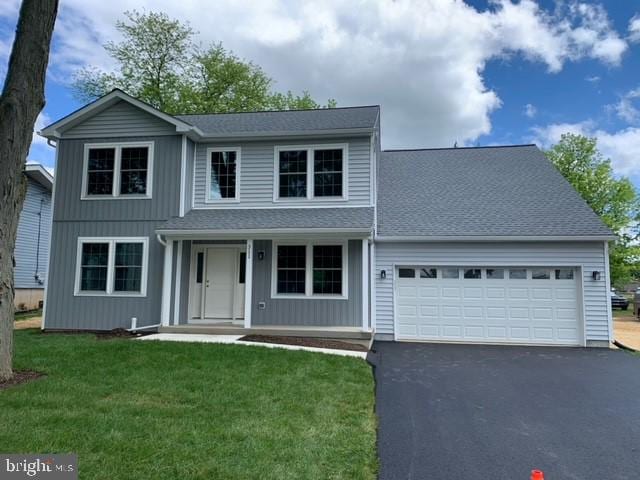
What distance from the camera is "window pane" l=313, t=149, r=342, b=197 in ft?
36.0

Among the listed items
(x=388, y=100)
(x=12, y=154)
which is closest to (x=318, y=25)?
(x=388, y=100)

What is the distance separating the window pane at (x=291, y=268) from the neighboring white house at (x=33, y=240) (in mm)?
11670

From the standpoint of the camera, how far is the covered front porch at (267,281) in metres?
9.78

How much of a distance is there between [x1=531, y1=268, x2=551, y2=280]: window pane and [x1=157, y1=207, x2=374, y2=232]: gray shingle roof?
445 cm

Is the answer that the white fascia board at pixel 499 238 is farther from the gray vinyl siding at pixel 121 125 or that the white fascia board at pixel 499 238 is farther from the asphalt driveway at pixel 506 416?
the gray vinyl siding at pixel 121 125

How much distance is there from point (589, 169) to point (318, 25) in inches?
751

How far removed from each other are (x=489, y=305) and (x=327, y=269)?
4.29 meters

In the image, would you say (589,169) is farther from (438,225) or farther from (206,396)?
(206,396)

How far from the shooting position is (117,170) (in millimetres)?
10938

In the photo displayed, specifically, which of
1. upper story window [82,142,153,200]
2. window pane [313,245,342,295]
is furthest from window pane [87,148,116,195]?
window pane [313,245,342,295]

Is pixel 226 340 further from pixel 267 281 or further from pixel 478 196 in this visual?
pixel 478 196

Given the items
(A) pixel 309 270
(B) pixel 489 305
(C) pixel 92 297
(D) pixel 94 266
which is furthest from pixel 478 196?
(C) pixel 92 297

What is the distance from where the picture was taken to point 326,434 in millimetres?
4094

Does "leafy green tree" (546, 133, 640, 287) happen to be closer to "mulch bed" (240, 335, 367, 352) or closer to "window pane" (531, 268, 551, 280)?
"window pane" (531, 268, 551, 280)
